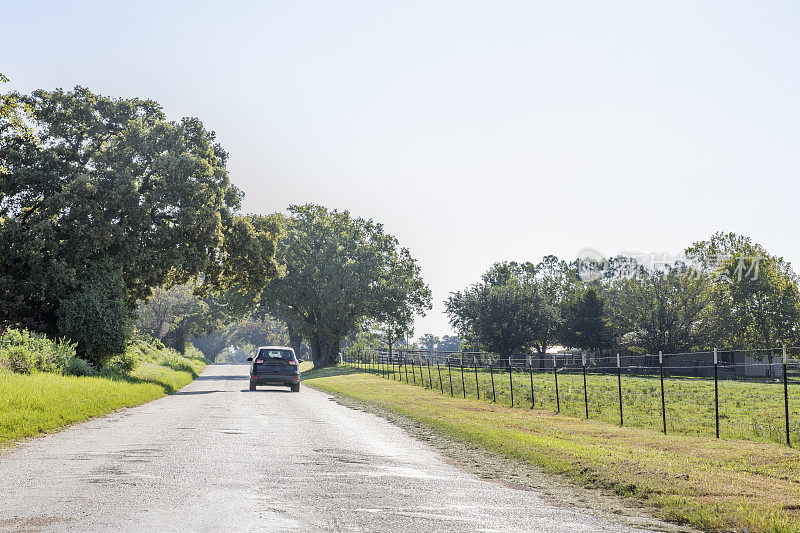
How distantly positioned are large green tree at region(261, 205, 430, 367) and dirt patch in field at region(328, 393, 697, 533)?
161ft

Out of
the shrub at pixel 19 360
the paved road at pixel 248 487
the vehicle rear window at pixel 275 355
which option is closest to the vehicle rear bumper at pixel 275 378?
the vehicle rear window at pixel 275 355

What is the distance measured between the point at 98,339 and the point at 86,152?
8617 mm

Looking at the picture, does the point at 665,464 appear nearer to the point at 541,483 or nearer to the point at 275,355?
the point at 541,483

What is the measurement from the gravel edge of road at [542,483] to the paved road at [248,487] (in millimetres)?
349

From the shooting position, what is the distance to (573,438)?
15492 mm

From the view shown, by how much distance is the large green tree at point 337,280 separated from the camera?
64812 mm

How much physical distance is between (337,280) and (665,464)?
5358 cm

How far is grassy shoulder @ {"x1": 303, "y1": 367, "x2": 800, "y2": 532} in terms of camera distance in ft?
25.9

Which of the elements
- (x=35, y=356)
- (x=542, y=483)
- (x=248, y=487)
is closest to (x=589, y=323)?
(x=35, y=356)

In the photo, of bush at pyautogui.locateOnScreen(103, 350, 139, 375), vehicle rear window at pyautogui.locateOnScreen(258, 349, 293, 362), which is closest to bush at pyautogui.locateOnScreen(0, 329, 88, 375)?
bush at pyautogui.locateOnScreen(103, 350, 139, 375)

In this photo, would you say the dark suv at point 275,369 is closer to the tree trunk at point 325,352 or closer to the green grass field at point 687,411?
the green grass field at point 687,411

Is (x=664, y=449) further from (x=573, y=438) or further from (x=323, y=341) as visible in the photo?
(x=323, y=341)

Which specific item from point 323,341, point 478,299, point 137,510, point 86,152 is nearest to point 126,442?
point 137,510

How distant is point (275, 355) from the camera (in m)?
31.2
